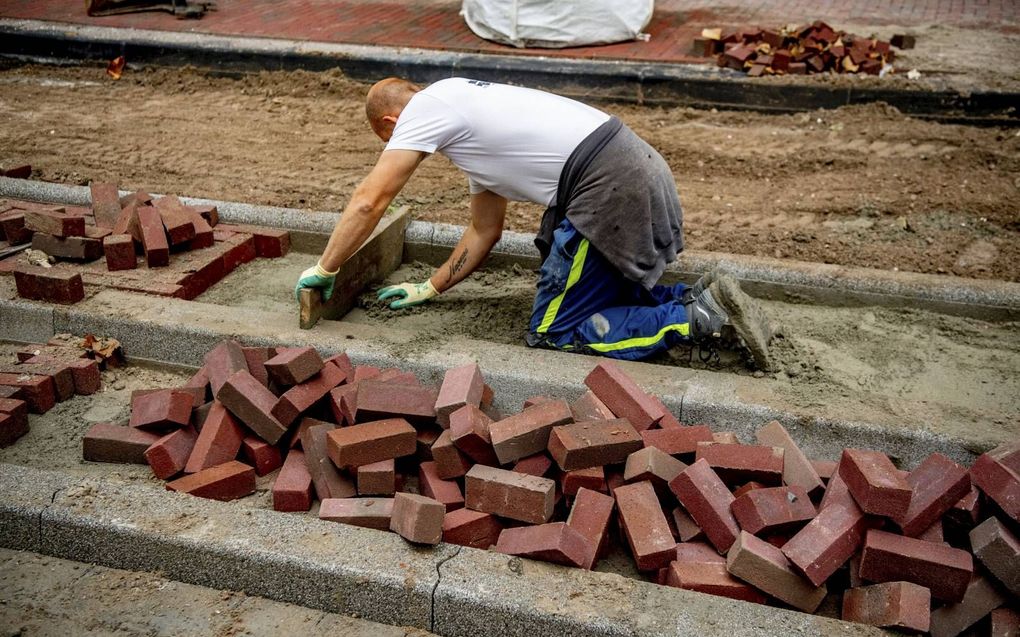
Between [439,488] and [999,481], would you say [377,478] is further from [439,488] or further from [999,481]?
[999,481]

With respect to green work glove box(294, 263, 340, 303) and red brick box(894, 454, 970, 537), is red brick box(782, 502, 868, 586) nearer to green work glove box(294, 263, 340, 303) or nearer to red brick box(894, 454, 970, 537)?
red brick box(894, 454, 970, 537)

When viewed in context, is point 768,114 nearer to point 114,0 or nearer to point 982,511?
point 982,511

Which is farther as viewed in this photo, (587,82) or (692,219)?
(587,82)

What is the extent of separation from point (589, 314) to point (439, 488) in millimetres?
1368

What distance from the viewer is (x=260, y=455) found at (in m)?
3.42

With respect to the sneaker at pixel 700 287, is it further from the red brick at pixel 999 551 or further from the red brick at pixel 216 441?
the red brick at pixel 216 441

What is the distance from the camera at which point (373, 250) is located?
4770 mm

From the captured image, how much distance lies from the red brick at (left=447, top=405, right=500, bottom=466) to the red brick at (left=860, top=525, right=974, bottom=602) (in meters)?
1.26

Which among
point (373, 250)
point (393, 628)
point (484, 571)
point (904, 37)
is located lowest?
point (393, 628)

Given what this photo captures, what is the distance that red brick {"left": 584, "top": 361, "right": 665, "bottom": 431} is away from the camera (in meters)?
3.31

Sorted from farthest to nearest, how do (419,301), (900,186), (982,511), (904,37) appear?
(904,37) → (900,186) → (419,301) → (982,511)

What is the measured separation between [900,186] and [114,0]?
9360mm

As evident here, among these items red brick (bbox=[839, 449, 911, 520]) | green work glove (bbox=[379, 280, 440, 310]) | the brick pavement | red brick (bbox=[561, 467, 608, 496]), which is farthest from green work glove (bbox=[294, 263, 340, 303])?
the brick pavement

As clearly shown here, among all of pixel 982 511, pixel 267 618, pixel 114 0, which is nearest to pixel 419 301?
pixel 267 618
